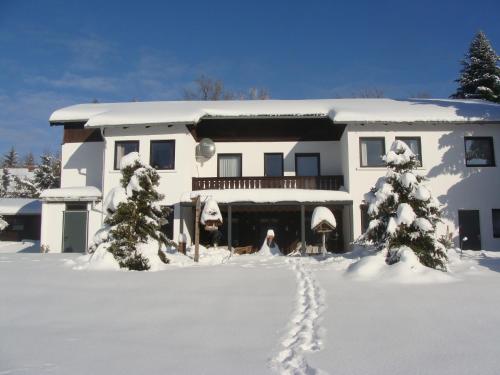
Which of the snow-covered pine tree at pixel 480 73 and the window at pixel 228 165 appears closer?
the window at pixel 228 165

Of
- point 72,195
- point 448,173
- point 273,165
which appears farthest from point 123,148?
point 448,173

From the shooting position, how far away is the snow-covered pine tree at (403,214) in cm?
1037

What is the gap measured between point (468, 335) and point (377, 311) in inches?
60.2

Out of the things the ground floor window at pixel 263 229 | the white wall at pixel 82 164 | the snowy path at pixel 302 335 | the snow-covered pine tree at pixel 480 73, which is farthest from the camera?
the snow-covered pine tree at pixel 480 73

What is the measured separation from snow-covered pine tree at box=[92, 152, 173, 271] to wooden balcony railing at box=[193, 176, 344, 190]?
6.14 meters

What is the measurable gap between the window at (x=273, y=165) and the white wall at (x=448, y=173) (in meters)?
3.44

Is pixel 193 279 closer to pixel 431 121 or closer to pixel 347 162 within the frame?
pixel 347 162

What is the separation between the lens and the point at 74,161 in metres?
20.9

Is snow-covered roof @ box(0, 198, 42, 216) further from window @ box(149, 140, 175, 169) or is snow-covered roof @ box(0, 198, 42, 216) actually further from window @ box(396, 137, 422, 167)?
window @ box(396, 137, 422, 167)

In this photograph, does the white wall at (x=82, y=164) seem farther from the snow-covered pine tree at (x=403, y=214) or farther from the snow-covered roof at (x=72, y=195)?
the snow-covered pine tree at (x=403, y=214)

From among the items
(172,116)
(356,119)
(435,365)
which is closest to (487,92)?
(356,119)

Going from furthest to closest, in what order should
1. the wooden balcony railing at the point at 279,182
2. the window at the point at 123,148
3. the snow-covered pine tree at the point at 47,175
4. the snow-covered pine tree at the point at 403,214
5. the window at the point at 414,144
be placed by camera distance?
the snow-covered pine tree at the point at 47,175 → the window at the point at 123,148 → the wooden balcony railing at the point at 279,182 → the window at the point at 414,144 → the snow-covered pine tree at the point at 403,214

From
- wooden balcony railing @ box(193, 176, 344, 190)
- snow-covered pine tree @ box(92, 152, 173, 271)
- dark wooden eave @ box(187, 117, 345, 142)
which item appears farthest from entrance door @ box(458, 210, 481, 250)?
snow-covered pine tree @ box(92, 152, 173, 271)

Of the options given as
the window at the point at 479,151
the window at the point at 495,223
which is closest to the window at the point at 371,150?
the window at the point at 479,151
